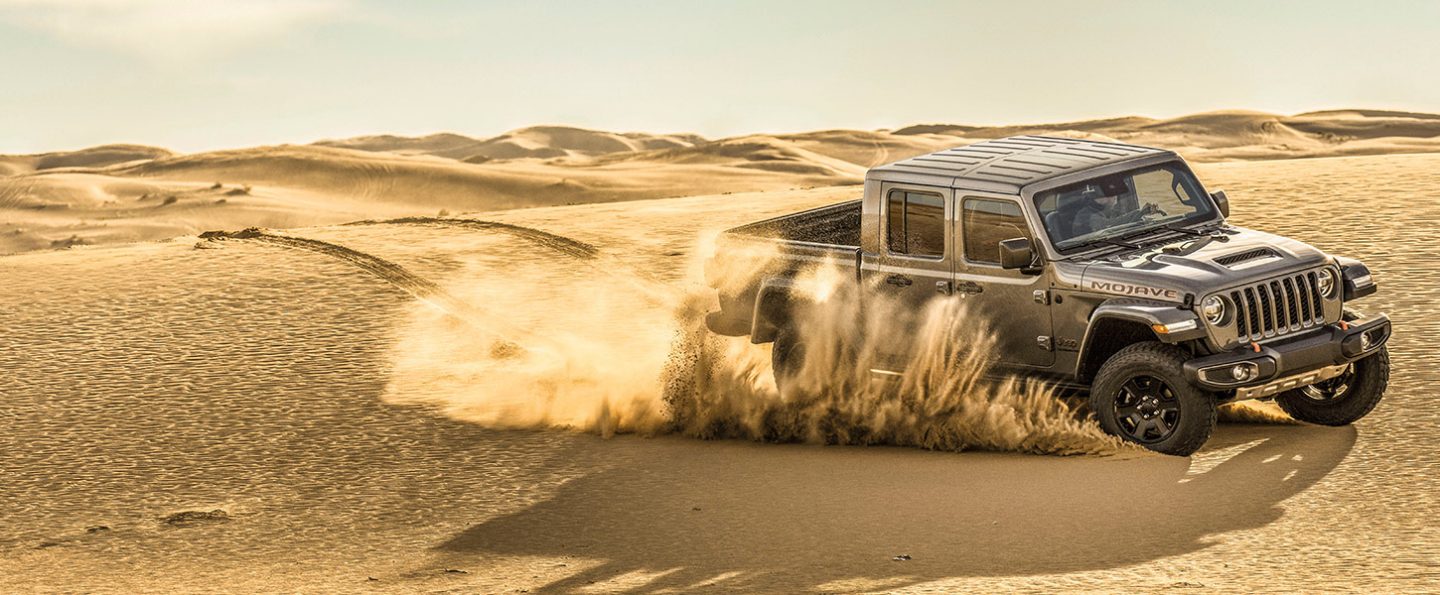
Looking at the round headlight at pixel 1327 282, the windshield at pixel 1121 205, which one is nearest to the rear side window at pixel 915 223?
the windshield at pixel 1121 205

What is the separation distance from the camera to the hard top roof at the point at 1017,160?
10703mm

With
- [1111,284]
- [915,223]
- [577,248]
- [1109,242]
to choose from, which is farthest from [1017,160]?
[577,248]

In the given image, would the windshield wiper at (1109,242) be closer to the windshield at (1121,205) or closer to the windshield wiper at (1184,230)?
the windshield at (1121,205)

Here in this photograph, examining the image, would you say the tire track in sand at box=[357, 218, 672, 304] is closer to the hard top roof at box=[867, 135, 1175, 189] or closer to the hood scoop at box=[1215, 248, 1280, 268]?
the hard top roof at box=[867, 135, 1175, 189]

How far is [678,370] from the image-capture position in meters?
12.4

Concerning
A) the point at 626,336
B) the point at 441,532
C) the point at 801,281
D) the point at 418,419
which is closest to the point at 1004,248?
the point at 801,281

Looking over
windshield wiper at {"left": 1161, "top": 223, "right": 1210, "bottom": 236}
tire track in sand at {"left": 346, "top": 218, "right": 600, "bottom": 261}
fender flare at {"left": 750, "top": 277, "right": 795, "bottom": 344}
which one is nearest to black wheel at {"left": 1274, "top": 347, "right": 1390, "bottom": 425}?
windshield wiper at {"left": 1161, "top": 223, "right": 1210, "bottom": 236}

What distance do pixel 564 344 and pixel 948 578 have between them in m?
7.67

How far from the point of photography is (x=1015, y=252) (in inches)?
396

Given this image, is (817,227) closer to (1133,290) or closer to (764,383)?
(764,383)

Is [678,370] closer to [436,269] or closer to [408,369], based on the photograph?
[408,369]

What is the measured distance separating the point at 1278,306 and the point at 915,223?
234cm

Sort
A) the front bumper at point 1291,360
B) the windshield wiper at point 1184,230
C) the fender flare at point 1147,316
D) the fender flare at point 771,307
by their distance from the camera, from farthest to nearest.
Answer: the fender flare at point 771,307, the windshield wiper at point 1184,230, the fender flare at point 1147,316, the front bumper at point 1291,360

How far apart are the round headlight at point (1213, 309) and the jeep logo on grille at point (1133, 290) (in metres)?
0.17
